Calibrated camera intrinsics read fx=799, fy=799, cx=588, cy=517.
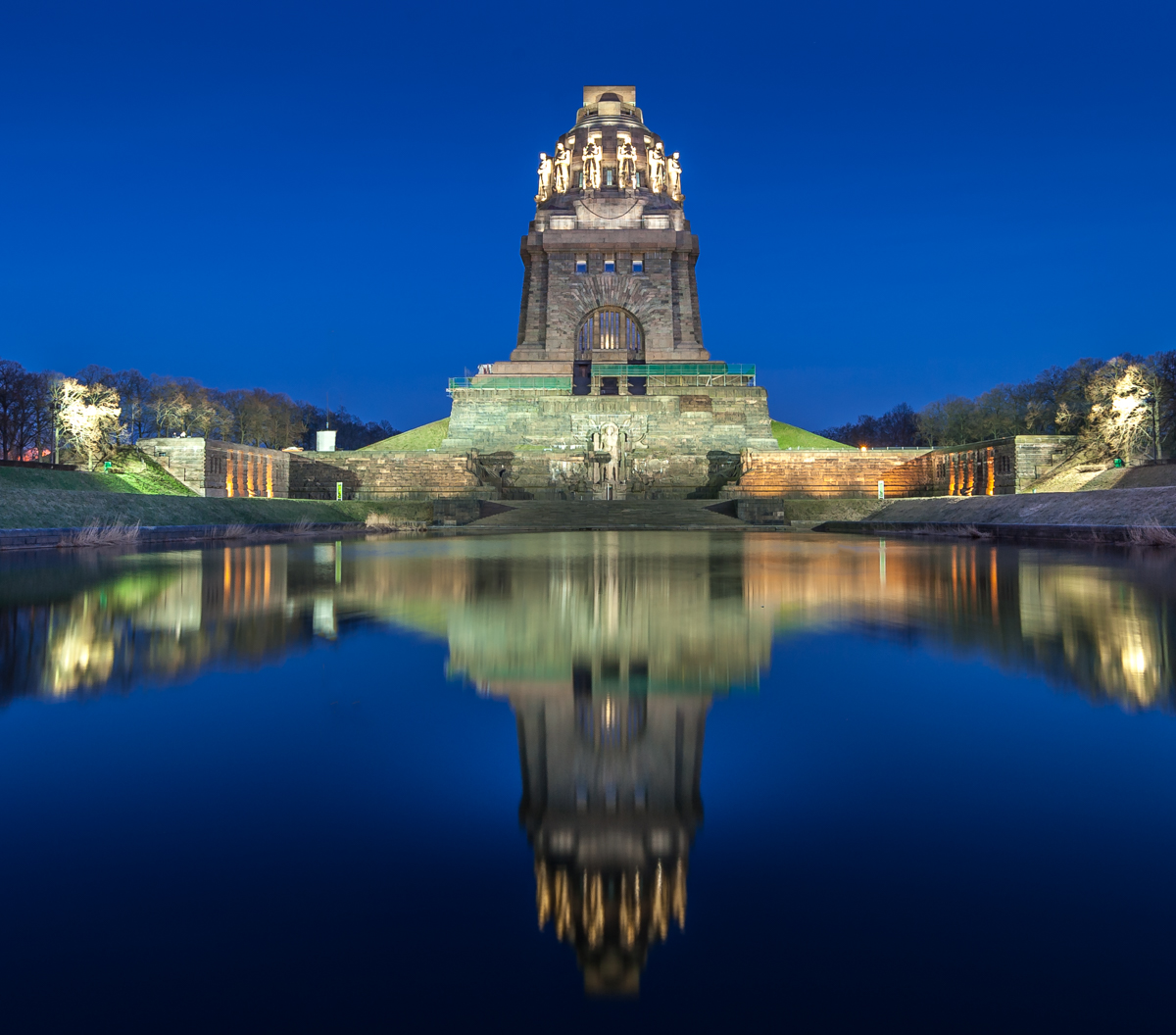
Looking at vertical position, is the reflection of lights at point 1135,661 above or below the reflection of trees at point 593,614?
below

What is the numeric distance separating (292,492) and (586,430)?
14870mm

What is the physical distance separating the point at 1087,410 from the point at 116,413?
5032 centimetres

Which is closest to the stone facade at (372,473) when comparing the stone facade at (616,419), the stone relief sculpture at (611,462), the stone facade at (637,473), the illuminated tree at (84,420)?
the stone facade at (637,473)

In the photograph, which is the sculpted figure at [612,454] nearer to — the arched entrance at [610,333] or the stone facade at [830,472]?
the stone facade at [830,472]

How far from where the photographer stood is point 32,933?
143 centimetres

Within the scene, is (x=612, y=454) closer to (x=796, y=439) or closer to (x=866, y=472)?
(x=866, y=472)

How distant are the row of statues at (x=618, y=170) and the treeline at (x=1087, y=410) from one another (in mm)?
26994

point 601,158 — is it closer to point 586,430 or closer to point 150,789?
point 586,430

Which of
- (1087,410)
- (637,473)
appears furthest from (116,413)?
(1087,410)

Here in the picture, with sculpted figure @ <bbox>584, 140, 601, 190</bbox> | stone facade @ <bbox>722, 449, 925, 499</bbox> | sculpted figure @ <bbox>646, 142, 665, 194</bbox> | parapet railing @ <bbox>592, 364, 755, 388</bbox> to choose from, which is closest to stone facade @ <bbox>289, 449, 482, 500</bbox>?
stone facade @ <bbox>722, 449, 925, 499</bbox>

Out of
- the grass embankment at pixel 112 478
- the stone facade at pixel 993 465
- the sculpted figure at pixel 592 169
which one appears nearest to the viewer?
the grass embankment at pixel 112 478

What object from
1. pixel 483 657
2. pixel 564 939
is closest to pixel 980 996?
pixel 564 939

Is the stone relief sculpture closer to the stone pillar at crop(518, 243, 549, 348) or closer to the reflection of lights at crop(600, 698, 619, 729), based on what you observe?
the stone pillar at crop(518, 243, 549, 348)

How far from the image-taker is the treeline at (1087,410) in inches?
1336
